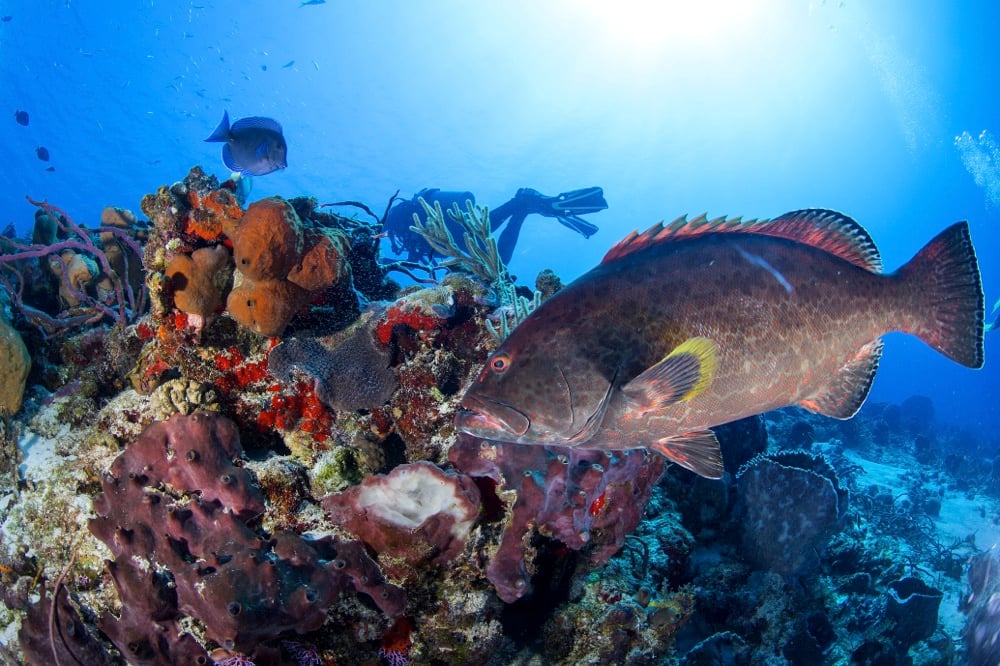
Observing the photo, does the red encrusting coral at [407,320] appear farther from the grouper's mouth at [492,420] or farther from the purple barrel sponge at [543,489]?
the grouper's mouth at [492,420]

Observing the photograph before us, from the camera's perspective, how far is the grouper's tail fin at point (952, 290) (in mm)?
2334

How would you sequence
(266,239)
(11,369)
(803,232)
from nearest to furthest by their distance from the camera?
(803,232)
(266,239)
(11,369)

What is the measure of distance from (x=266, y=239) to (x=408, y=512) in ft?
6.86

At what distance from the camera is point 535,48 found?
52000mm

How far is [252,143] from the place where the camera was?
19.2 feet

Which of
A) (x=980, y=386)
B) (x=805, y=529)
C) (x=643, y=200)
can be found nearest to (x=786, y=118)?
(x=643, y=200)

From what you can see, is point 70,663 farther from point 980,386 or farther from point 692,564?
point 980,386

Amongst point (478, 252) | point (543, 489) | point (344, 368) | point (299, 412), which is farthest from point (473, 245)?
point (543, 489)

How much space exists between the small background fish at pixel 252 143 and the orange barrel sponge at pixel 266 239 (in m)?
2.94

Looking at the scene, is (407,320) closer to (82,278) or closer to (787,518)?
(82,278)

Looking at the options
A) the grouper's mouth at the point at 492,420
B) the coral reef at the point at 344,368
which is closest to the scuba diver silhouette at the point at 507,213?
the coral reef at the point at 344,368

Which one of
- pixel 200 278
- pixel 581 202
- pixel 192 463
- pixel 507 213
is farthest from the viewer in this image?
pixel 507 213

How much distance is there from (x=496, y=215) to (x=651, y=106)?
59.4m

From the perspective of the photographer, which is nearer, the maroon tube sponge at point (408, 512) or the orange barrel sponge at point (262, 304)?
the maroon tube sponge at point (408, 512)
